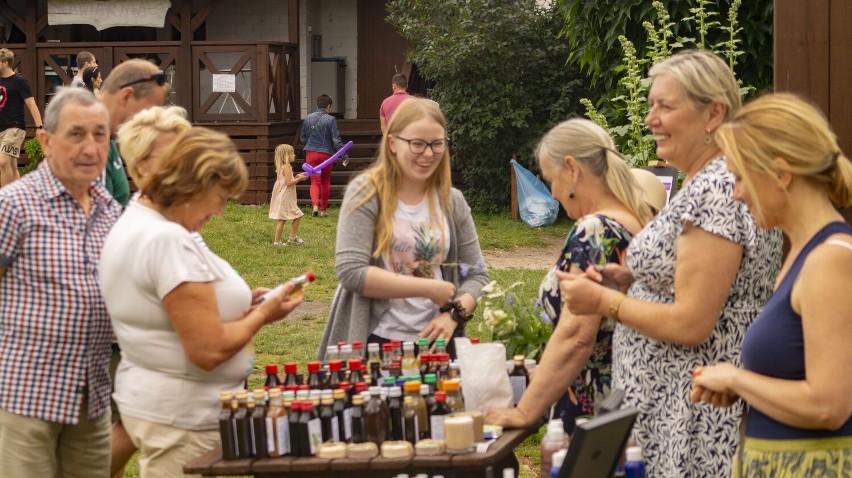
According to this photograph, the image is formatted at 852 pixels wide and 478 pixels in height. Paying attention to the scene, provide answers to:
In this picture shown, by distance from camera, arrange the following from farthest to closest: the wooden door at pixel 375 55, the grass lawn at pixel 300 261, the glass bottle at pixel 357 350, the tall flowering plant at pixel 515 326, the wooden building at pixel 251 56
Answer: the wooden door at pixel 375 55 → the wooden building at pixel 251 56 → the grass lawn at pixel 300 261 → the tall flowering plant at pixel 515 326 → the glass bottle at pixel 357 350

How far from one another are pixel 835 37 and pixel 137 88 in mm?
2731

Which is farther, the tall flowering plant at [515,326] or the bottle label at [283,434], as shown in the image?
the tall flowering plant at [515,326]

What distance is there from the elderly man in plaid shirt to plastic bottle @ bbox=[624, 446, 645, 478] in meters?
1.74

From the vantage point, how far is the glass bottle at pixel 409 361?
4.01 m

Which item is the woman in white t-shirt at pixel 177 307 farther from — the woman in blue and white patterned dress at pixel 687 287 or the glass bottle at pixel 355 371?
the woman in blue and white patterned dress at pixel 687 287

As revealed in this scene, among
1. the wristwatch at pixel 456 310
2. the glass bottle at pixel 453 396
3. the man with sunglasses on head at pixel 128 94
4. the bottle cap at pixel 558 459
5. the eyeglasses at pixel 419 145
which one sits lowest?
the bottle cap at pixel 558 459

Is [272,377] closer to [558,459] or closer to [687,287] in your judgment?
[558,459]

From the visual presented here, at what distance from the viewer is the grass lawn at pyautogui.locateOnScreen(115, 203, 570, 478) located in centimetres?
931

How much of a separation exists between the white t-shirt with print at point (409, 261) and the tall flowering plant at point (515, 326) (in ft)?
Result: 1.92

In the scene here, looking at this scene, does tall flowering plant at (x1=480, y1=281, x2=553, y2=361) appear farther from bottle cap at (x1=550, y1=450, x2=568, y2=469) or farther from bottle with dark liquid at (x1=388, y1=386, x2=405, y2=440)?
bottle cap at (x1=550, y1=450, x2=568, y2=469)

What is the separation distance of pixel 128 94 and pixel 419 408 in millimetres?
2090

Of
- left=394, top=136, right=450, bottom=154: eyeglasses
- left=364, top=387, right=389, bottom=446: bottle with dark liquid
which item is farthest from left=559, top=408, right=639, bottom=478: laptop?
left=394, top=136, right=450, bottom=154: eyeglasses

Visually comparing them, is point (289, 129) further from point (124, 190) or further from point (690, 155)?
point (690, 155)

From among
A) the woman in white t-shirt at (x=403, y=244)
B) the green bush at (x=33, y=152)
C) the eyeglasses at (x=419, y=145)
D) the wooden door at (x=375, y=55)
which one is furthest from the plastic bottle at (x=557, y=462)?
the wooden door at (x=375, y=55)
